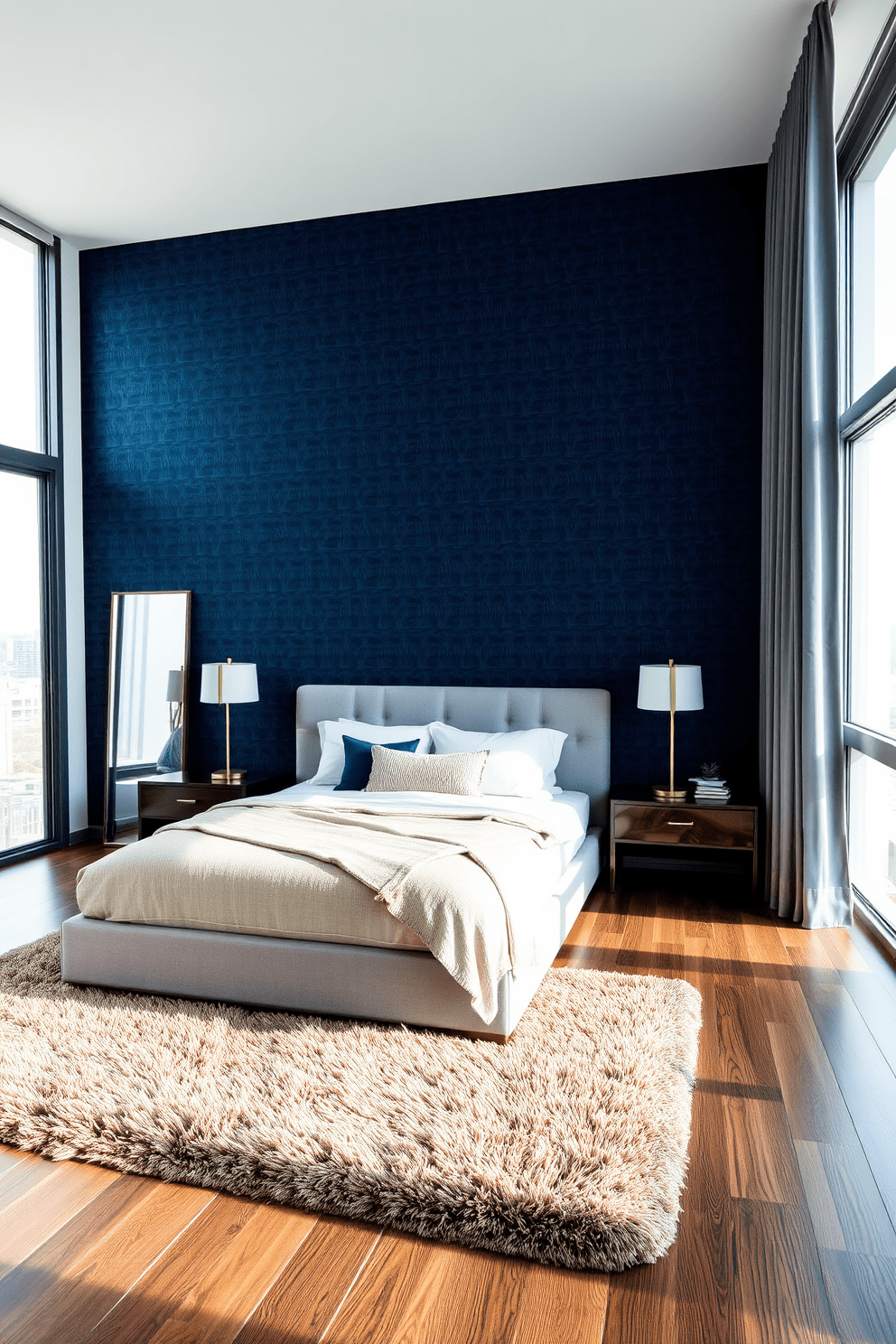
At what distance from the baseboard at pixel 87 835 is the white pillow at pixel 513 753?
242cm

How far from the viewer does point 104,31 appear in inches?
139

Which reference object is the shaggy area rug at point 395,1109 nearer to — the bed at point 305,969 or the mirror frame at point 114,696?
the bed at point 305,969

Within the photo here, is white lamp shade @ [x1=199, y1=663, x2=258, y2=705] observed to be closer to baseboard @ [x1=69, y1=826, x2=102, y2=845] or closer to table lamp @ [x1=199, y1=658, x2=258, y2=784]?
table lamp @ [x1=199, y1=658, x2=258, y2=784]

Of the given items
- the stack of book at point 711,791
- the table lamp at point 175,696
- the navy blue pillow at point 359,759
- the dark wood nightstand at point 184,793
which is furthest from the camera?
the table lamp at point 175,696

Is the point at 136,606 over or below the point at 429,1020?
over

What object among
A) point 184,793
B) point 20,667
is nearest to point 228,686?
point 184,793

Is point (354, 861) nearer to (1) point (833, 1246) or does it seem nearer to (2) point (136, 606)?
(1) point (833, 1246)

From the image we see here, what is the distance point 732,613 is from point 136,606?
349 centimetres

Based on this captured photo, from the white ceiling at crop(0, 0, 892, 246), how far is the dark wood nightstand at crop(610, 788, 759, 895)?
3130mm

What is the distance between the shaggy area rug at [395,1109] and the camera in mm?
1826

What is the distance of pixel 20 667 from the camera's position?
518 cm

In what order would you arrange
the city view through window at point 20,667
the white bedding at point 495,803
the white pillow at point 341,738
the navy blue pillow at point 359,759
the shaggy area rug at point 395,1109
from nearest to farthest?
1. the shaggy area rug at point 395,1109
2. the white bedding at point 495,803
3. the navy blue pillow at point 359,759
4. the white pillow at point 341,738
5. the city view through window at point 20,667

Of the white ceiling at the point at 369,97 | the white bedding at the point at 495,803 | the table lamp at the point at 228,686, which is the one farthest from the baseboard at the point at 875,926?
the white ceiling at the point at 369,97

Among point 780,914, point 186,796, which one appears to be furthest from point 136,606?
point 780,914
